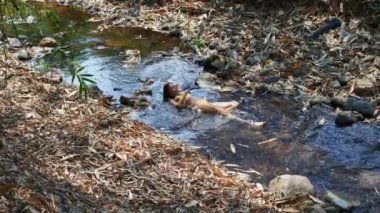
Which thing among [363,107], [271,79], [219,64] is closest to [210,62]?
[219,64]

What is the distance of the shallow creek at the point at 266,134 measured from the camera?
5184mm

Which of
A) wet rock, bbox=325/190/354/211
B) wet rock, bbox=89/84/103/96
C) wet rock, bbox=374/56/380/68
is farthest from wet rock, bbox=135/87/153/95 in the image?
wet rock, bbox=325/190/354/211

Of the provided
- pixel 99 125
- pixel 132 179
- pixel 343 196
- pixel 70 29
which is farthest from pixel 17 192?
pixel 70 29

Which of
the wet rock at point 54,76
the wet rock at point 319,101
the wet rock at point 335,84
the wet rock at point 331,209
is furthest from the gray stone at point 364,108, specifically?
the wet rock at point 54,76

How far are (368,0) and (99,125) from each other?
5.04 m

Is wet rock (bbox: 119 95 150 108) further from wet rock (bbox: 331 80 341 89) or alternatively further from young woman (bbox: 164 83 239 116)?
wet rock (bbox: 331 80 341 89)

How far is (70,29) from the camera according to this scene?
10555 millimetres

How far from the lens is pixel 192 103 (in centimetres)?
688

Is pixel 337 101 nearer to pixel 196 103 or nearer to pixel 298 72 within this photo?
pixel 298 72

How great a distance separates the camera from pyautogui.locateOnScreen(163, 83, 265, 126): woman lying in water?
666 cm

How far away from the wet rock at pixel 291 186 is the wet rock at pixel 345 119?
1.57m

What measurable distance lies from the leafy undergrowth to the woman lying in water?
104 centimetres

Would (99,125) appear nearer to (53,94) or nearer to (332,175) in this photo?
(53,94)

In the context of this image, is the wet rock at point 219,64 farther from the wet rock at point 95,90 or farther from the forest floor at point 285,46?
the wet rock at point 95,90
